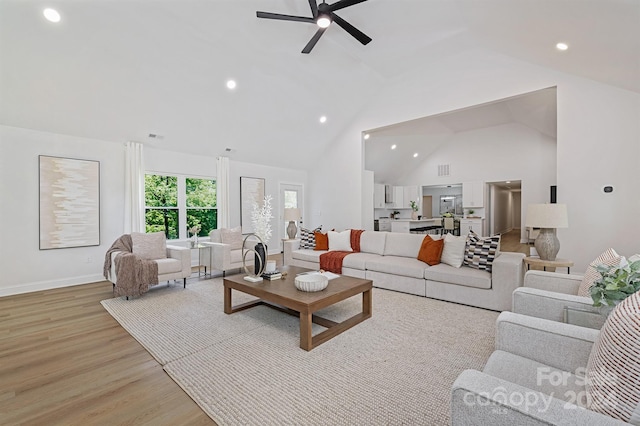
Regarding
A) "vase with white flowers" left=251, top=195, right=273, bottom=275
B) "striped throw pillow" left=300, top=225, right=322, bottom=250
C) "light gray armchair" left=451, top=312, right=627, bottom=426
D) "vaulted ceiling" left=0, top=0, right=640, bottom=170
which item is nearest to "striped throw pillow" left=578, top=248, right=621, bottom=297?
"light gray armchair" left=451, top=312, right=627, bottom=426

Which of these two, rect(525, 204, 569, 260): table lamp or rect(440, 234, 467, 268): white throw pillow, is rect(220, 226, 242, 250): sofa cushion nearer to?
rect(440, 234, 467, 268): white throw pillow

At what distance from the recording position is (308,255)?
5246 millimetres

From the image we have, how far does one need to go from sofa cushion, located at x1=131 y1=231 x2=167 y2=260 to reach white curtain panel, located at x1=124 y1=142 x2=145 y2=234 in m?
0.96

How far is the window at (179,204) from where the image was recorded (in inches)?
227

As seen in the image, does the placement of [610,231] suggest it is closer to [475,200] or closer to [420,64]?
[420,64]

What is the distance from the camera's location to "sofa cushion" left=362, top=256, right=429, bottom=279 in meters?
4.00

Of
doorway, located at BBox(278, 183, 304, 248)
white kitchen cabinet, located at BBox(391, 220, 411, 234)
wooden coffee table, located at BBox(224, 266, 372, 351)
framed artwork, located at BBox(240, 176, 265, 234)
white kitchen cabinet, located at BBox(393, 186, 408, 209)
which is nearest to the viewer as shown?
wooden coffee table, located at BBox(224, 266, 372, 351)

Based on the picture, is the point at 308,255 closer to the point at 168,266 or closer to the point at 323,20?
the point at 168,266

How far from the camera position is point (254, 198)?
7340 mm

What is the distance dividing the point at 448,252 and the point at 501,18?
2980mm

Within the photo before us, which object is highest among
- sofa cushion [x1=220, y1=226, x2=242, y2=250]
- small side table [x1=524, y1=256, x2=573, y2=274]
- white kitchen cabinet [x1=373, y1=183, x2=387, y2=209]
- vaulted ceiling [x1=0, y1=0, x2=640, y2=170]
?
vaulted ceiling [x1=0, y1=0, x2=640, y2=170]

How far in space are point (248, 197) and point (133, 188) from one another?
8.41 feet

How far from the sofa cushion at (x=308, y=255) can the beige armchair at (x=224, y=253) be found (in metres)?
0.82

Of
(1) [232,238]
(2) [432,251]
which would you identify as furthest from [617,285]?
(1) [232,238]
